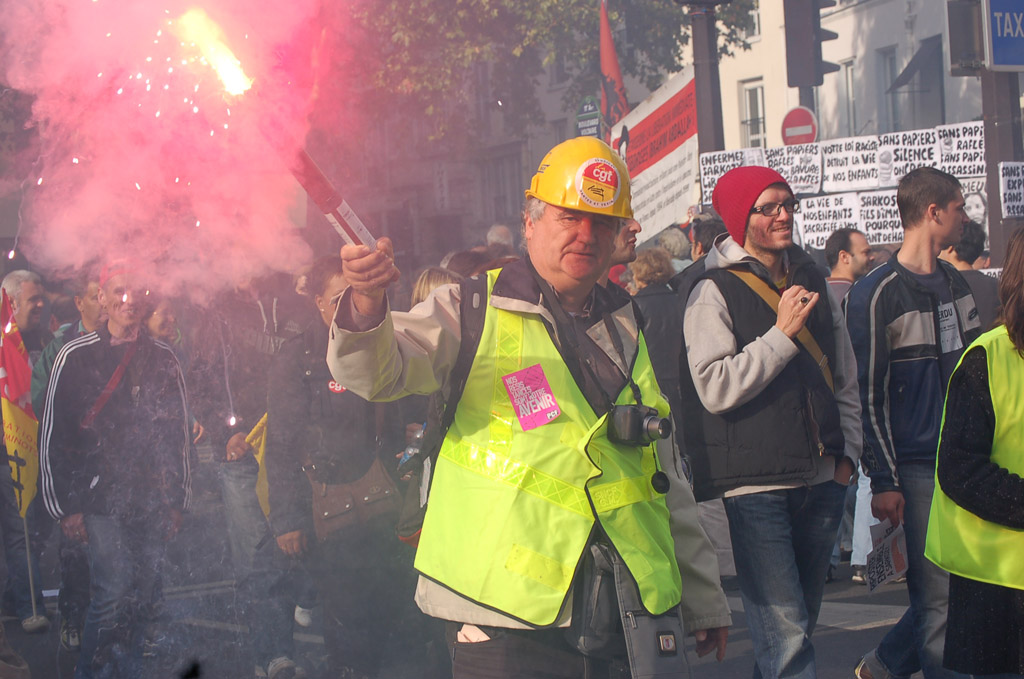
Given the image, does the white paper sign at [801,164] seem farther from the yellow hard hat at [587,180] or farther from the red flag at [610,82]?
the yellow hard hat at [587,180]

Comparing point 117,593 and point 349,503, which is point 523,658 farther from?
point 117,593

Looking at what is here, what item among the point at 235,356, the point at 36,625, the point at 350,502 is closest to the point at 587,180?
the point at 350,502

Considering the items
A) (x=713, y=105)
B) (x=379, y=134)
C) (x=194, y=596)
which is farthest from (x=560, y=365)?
(x=379, y=134)

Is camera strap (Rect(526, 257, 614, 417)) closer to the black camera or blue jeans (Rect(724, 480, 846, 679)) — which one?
the black camera

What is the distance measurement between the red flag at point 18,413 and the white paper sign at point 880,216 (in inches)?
255

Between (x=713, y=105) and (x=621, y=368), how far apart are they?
6.64m

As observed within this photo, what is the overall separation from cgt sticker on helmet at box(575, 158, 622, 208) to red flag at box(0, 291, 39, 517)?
4549 millimetres

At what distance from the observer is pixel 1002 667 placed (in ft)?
10.3

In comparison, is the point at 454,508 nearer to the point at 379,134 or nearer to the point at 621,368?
the point at 621,368

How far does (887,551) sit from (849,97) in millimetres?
25727

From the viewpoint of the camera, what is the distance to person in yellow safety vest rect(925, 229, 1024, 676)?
10.3 ft

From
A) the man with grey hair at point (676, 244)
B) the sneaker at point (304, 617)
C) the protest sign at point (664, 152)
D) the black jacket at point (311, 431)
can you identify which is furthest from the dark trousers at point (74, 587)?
the protest sign at point (664, 152)

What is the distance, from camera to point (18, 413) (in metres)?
6.69

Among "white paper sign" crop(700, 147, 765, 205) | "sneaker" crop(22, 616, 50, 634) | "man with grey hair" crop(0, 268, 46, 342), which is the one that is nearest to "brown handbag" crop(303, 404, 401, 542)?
"sneaker" crop(22, 616, 50, 634)
